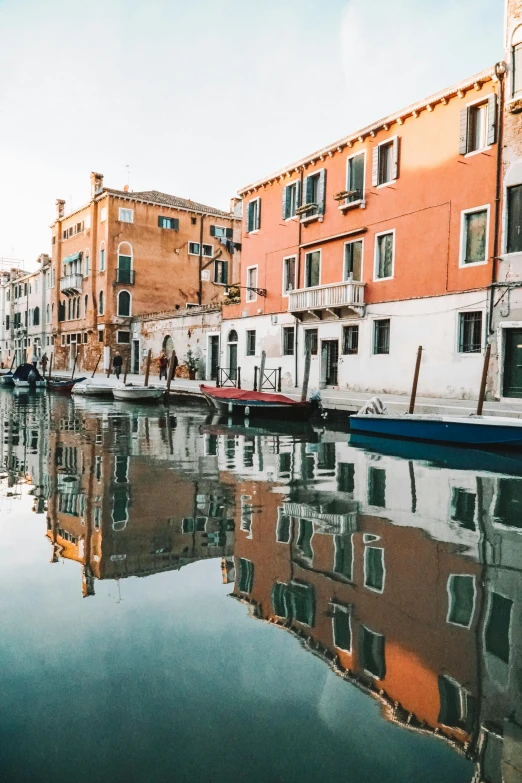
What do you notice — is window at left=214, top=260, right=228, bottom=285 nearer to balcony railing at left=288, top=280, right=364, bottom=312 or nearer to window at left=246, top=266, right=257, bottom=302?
window at left=246, top=266, right=257, bottom=302

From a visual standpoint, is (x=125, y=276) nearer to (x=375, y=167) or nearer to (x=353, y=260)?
(x=353, y=260)

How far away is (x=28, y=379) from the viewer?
103 ft

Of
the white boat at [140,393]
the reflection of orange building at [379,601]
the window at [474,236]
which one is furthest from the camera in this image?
the white boat at [140,393]

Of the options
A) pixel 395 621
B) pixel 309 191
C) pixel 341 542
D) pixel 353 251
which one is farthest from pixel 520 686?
pixel 309 191

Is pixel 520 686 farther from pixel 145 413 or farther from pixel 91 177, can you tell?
pixel 91 177

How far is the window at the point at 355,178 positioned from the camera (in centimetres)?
2064

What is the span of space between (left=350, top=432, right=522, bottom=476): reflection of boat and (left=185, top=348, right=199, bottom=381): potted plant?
1772 centimetres

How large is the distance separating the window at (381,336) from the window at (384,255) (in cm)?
142

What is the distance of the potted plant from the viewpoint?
3027cm

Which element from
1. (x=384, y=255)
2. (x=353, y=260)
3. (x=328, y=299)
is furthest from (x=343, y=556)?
(x=353, y=260)

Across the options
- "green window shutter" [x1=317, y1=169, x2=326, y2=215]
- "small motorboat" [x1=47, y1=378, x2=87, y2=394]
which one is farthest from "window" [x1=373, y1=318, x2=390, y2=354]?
"small motorboat" [x1=47, y1=378, x2=87, y2=394]

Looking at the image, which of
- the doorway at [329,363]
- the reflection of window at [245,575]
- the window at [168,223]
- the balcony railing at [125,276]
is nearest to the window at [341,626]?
the reflection of window at [245,575]

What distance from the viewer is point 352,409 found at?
1661 cm

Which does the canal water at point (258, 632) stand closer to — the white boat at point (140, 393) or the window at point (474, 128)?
the window at point (474, 128)
